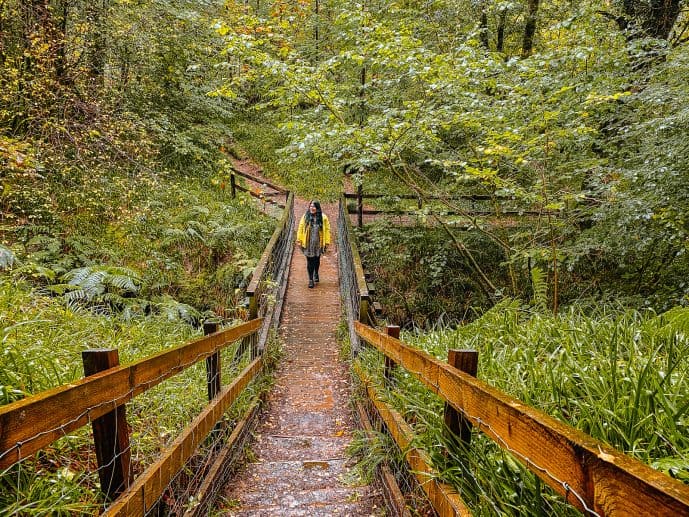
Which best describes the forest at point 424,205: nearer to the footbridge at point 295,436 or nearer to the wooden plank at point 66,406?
the footbridge at point 295,436

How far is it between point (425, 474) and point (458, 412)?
306 millimetres

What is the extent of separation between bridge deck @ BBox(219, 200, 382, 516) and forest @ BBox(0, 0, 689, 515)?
0.77 m

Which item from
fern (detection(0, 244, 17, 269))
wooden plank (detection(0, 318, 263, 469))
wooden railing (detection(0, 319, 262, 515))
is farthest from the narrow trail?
fern (detection(0, 244, 17, 269))

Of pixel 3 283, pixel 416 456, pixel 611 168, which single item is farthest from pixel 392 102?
pixel 416 456

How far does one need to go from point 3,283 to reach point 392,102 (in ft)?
26.4

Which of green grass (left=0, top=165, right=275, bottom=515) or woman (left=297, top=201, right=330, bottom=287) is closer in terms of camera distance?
green grass (left=0, top=165, right=275, bottom=515)

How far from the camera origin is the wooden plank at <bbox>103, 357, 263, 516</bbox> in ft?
5.59

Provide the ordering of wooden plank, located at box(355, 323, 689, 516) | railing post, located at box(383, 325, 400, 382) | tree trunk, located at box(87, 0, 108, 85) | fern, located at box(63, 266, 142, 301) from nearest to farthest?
wooden plank, located at box(355, 323, 689, 516) < railing post, located at box(383, 325, 400, 382) < fern, located at box(63, 266, 142, 301) < tree trunk, located at box(87, 0, 108, 85)

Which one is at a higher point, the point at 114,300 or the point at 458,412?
the point at 458,412

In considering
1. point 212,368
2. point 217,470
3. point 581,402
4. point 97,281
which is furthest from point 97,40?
point 581,402

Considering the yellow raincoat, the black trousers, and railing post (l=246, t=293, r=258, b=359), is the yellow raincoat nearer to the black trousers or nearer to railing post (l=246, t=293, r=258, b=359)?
the black trousers

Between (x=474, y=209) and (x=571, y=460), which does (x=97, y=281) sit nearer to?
(x=571, y=460)

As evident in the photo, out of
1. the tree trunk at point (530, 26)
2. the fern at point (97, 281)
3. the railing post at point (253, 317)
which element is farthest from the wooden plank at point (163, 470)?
the tree trunk at point (530, 26)

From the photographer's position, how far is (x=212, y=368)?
3238 millimetres
